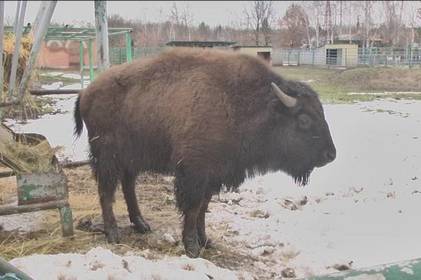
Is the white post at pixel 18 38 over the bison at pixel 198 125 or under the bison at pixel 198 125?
over

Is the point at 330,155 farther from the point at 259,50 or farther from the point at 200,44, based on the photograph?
the point at 200,44

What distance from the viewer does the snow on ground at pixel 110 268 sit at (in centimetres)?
264

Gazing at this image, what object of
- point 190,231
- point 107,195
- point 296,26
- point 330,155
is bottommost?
point 190,231

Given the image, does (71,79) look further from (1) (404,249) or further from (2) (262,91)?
(1) (404,249)

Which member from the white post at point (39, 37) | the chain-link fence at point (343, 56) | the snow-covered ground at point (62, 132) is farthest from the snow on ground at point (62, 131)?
the white post at point (39, 37)

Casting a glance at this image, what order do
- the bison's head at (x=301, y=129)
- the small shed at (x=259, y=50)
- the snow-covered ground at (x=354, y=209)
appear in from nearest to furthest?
the snow-covered ground at (x=354, y=209), the bison's head at (x=301, y=129), the small shed at (x=259, y=50)

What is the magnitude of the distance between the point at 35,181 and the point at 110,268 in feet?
2.97

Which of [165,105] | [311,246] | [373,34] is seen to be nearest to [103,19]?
[165,105]

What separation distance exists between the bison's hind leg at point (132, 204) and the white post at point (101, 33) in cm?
100

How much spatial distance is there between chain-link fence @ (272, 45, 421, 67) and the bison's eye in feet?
1.56

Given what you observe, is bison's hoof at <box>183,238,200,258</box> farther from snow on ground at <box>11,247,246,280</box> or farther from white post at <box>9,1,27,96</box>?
white post at <box>9,1,27,96</box>

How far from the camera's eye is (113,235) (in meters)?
3.73

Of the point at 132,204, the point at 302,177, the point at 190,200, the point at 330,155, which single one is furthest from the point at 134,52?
the point at 330,155

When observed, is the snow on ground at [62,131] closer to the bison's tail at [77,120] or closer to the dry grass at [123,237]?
the dry grass at [123,237]
